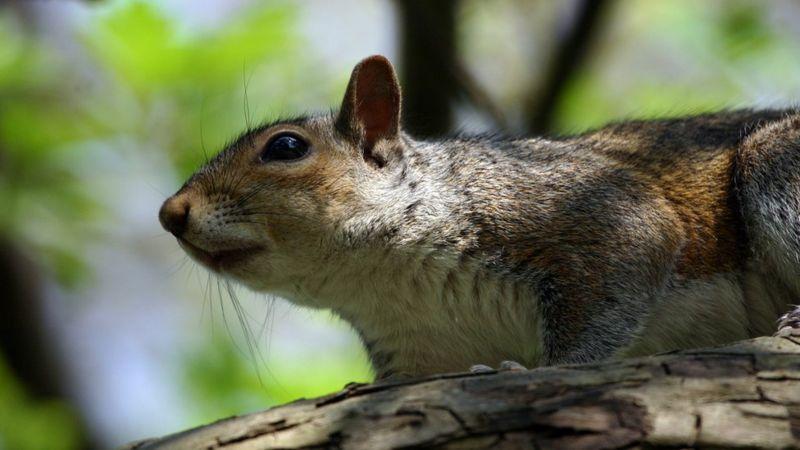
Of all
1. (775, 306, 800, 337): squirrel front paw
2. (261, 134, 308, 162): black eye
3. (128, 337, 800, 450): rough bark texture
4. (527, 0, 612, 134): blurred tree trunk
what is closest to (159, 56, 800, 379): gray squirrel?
(261, 134, 308, 162): black eye

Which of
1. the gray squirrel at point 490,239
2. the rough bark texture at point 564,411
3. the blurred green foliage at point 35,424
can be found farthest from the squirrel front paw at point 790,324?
the blurred green foliage at point 35,424

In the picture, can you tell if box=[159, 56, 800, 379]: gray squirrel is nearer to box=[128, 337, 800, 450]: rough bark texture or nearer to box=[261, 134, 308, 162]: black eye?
box=[261, 134, 308, 162]: black eye

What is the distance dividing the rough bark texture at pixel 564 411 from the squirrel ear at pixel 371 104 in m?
1.81

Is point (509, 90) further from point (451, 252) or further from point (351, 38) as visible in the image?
point (451, 252)

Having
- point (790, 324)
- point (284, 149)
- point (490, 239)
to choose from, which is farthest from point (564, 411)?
point (284, 149)

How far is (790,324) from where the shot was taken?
4.00 metres

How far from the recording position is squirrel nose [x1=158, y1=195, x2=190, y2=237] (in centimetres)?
436

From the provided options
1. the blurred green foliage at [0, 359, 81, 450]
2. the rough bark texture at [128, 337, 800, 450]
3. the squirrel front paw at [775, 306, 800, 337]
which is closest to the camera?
the rough bark texture at [128, 337, 800, 450]

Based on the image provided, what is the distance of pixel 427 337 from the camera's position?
473 centimetres

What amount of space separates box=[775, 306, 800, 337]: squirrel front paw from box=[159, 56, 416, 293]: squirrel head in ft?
5.44

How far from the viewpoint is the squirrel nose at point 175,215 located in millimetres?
4355

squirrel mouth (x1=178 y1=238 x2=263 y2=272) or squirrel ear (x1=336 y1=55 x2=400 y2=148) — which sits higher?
squirrel ear (x1=336 y1=55 x2=400 y2=148)

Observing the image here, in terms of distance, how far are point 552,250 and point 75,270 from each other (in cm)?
343

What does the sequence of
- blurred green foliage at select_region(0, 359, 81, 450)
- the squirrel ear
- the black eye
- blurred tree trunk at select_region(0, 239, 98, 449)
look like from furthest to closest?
blurred tree trunk at select_region(0, 239, 98, 449) → blurred green foliage at select_region(0, 359, 81, 450) → the squirrel ear → the black eye
